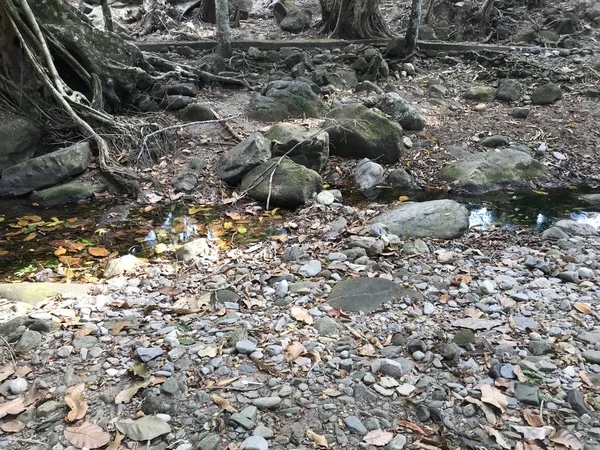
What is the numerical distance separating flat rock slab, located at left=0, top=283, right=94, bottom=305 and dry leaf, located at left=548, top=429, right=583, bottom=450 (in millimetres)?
3324

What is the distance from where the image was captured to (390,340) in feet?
10.9

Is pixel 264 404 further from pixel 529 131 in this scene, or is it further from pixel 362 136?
pixel 529 131

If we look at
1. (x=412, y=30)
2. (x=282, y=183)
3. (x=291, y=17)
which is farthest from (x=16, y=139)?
(x=291, y=17)

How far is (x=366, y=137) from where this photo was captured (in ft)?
23.7

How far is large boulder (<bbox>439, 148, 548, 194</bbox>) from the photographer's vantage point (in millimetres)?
6797

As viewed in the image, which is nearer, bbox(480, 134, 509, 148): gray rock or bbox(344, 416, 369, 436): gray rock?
bbox(344, 416, 369, 436): gray rock

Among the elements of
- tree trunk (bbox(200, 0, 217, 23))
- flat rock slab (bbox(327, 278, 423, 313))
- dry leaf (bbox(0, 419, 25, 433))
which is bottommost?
flat rock slab (bbox(327, 278, 423, 313))

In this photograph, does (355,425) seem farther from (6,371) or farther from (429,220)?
(429,220)

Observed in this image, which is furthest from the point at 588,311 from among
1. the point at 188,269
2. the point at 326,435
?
the point at 188,269

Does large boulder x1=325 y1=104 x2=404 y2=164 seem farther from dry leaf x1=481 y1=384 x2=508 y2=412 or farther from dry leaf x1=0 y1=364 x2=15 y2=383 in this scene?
dry leaf x1=0 y1=364 x2=15 y2=383

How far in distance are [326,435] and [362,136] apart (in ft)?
17.3

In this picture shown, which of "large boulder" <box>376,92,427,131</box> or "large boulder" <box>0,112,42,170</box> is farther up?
"large boulder" <box>0,112,42,170</box>

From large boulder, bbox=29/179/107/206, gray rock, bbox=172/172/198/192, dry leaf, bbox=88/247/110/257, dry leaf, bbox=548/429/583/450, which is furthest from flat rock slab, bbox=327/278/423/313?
large boulder, bbox=29/179/107/206

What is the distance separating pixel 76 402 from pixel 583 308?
133 inches
